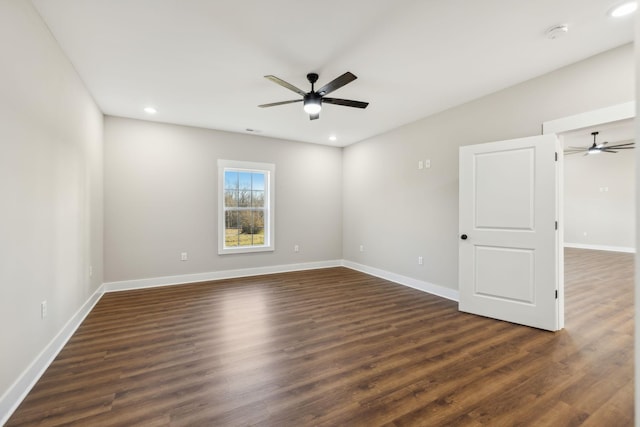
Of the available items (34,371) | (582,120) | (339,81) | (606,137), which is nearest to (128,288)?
(34,371)

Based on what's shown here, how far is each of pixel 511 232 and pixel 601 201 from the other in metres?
8.11

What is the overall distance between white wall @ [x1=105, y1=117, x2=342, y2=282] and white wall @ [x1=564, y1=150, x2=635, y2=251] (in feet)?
28.1

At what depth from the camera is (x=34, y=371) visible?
2.00 metres

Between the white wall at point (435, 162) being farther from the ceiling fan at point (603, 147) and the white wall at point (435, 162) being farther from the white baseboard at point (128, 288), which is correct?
the ceiling fan at point (603, 147)

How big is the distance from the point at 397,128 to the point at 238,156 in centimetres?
295

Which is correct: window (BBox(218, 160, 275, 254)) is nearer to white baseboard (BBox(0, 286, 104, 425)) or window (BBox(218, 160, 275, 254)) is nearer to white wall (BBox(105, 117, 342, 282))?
white wall (BBox(105, 117, 342, 282))

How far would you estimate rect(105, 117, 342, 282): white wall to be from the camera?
14.3 ft

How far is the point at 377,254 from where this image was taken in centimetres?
536

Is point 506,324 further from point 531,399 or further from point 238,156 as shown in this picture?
point 238,156

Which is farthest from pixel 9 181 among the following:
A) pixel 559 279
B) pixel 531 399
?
pixel 559 279

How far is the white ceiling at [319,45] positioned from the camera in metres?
2.04

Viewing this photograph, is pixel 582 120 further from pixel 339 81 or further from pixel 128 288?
pixel 128 288

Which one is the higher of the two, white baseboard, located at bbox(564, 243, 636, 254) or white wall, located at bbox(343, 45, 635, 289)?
white wall, located at bbox(343, 45, 635, 289)

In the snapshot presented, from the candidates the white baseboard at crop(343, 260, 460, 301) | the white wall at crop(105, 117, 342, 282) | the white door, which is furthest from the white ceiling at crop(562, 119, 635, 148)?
the white wall at crop(105, 117, 342, 282)
